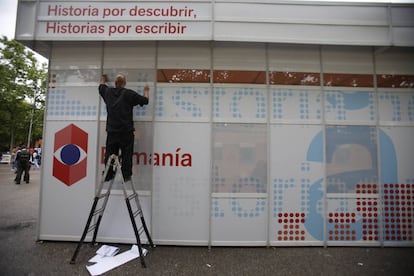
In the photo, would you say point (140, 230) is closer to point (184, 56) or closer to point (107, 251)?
point (107, 251)

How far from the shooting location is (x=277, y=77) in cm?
466

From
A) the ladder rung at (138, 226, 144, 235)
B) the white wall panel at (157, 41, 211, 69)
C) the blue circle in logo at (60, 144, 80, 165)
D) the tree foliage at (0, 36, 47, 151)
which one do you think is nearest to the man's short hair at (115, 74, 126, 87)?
the white wall panel at (157, 41, 211, 69)

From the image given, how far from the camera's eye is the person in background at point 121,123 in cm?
405

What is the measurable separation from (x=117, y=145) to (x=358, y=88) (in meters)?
4.60

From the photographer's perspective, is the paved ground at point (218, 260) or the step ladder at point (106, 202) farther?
the step ladder at point (106, 202)

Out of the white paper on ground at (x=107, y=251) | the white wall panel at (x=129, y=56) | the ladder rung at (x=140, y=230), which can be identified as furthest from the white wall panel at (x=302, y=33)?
the white paper on ground at (x=107, y=251)

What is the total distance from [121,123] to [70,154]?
138cm

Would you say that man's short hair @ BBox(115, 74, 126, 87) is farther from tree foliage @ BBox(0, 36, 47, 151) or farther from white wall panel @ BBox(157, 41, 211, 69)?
tree foliage @ BBox(0, 36, 47, 151)

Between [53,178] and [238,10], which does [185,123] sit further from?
[53,178]

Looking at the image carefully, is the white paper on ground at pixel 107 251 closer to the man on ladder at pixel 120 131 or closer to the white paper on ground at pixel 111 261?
the white paper on ground at pixel 111 261

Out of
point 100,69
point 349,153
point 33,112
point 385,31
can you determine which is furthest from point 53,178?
point 33,112

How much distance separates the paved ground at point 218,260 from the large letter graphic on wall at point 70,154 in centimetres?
124

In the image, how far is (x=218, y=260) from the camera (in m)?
3.97

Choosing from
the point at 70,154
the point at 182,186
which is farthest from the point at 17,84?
the point at 182,186
